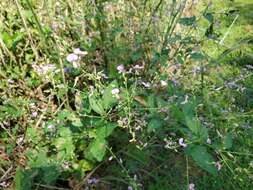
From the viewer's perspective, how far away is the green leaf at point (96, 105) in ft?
6.35

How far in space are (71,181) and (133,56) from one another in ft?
2.47

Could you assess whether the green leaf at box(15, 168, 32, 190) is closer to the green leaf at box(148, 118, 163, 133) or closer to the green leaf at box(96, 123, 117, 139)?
the green leaf at box(96, 123, 117, 139)

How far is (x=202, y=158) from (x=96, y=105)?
1.63 feet

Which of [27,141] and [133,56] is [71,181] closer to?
[27,141]

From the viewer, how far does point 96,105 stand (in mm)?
1953

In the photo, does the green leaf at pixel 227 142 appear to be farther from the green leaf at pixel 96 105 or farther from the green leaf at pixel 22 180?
the green leaf at pixel 22 180

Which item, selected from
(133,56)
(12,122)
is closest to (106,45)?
(133,56)

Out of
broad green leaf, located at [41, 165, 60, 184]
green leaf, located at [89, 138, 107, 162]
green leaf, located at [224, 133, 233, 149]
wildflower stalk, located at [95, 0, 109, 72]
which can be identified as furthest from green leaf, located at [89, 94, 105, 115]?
wildflower stalk, located at [95, 0, 109, 72]

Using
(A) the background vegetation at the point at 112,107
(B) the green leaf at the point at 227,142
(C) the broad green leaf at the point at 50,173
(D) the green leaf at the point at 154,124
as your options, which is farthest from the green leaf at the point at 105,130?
(B) the green leaf at the point at 227,142

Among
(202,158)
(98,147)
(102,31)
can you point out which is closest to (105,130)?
(98,147)

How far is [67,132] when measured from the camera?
205 centimetres

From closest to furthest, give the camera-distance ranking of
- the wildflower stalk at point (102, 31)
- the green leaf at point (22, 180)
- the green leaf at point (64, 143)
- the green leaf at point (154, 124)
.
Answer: the green leaf at point (22, 180), the green leaf at point (154, 124), the green leaf at point (64, 143), the wildflower stalk at point (102, 31)

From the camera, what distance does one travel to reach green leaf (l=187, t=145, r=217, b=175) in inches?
70.2

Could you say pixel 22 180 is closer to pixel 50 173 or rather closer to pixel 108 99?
pixel 50 173
